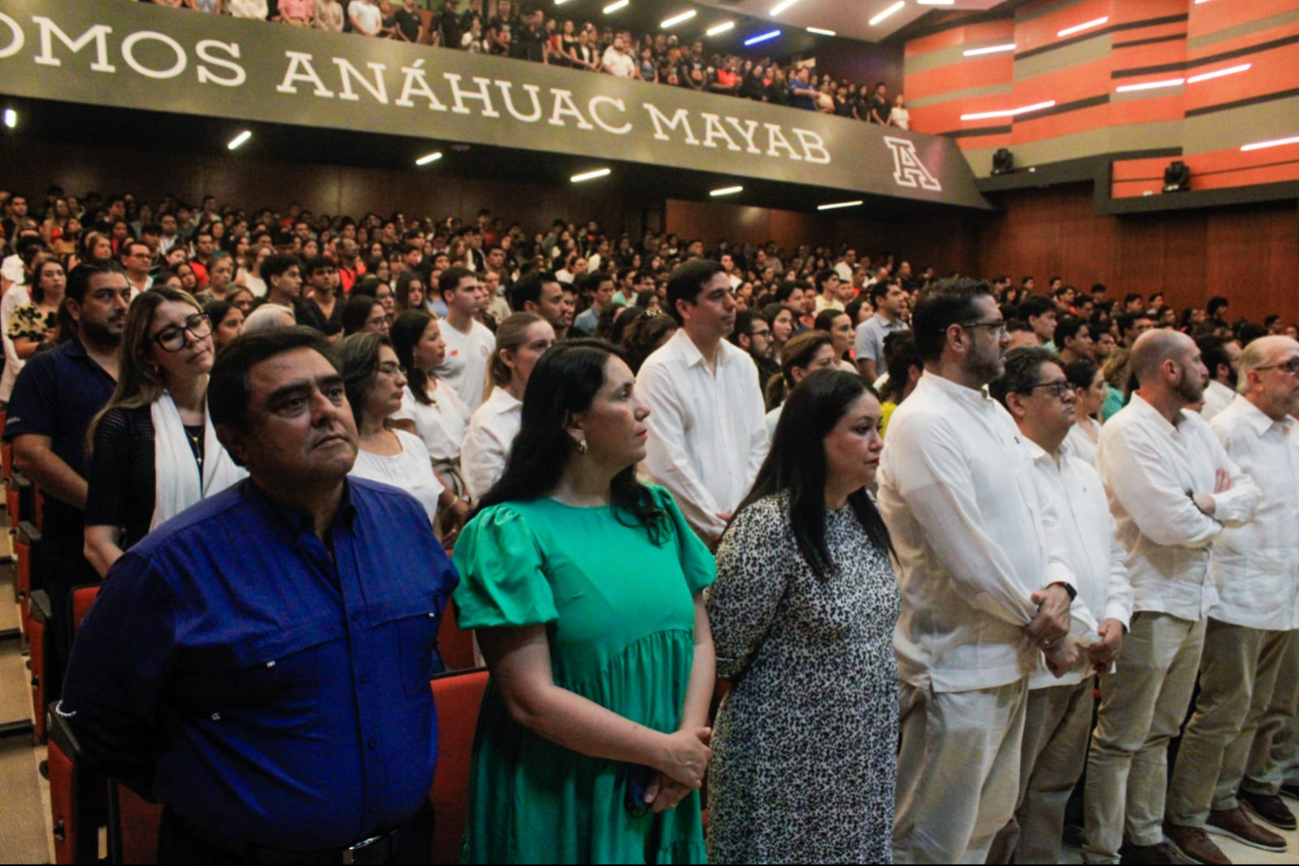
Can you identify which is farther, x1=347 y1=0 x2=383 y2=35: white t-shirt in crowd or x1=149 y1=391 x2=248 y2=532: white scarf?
x1=347 y1=0 x2=383 y2=35: white t-shirt in crowd

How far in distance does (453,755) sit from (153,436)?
101cm

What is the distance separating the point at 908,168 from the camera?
14.7m

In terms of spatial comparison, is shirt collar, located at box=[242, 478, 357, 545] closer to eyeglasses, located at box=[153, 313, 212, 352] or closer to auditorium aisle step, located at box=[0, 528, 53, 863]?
eyeglasses, located at box=[153, 313, 212, 352]

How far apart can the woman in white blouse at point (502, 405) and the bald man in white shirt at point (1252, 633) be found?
7.87ft

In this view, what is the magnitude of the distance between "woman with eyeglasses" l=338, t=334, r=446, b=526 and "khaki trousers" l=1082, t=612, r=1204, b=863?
6.98 ft

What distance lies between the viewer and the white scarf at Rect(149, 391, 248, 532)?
217 centimetres

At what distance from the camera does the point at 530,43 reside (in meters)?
12.4

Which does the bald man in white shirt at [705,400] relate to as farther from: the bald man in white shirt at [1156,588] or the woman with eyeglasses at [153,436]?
the woman with eyeglasses at [153,436]

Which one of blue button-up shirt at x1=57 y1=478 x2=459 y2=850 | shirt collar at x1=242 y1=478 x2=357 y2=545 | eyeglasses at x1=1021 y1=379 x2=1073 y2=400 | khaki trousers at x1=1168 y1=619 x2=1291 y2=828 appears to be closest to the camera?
blue button-up shirt at x1=57 y1=478 x2=459 y2=850

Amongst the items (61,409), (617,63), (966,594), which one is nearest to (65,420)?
(61,409)

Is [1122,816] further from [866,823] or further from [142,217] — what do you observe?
[142,217]

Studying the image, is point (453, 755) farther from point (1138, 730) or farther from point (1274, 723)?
point (1274, 723)

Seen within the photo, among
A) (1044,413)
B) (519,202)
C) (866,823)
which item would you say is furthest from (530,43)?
(866,823)

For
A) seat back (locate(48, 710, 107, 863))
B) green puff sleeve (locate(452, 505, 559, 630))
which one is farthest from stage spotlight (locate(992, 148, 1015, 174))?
seat back (locate(48, 710, 107, 863))
